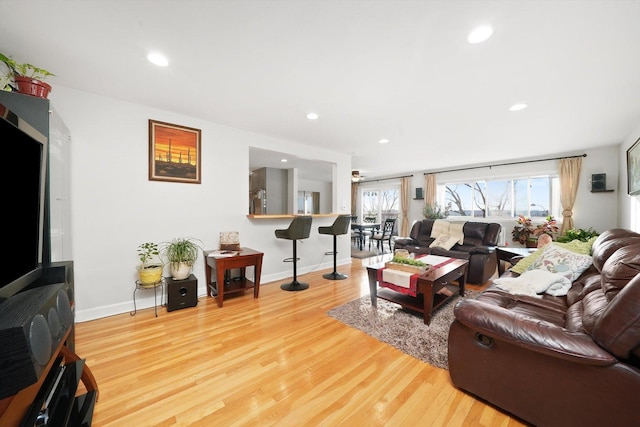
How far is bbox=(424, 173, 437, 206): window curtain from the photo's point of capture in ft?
23.2

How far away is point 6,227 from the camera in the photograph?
0.94 metres

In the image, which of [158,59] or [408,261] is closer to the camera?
[158,59]

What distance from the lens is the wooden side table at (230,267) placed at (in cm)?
274

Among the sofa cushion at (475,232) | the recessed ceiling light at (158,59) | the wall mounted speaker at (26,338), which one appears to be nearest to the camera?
the wall mounted speaker at (26,338)

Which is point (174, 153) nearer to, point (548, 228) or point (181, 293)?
point (181, 293)

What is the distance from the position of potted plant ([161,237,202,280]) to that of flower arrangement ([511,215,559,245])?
21.5 ft

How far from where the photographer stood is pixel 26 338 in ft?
2.22

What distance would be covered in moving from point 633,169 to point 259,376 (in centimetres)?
547

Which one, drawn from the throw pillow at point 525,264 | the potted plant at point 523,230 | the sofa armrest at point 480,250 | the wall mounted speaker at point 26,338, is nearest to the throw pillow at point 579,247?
the throw pillow at point 525,264

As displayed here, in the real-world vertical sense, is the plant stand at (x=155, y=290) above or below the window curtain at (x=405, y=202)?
below

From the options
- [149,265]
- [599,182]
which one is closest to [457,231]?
[599,182]

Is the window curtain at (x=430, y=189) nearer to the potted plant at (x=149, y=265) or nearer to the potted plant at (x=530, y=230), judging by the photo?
the potted plant at (x=530, y=230)

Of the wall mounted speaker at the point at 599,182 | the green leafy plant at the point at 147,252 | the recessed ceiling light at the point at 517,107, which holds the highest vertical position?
the recessed ceiling light at the point at 517,107

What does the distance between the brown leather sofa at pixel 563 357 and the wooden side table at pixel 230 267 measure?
2.20m
